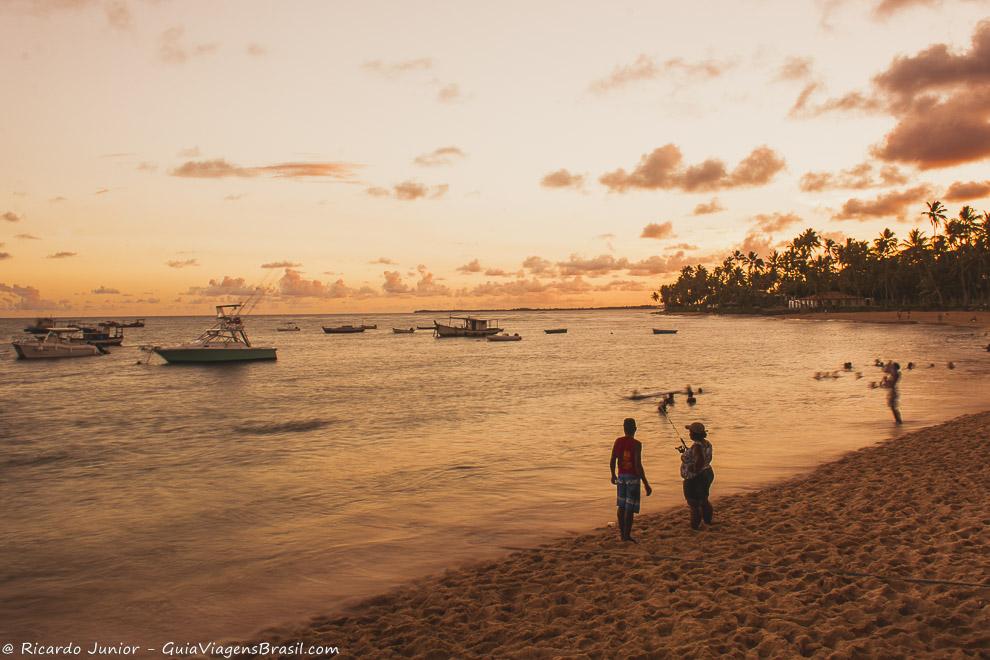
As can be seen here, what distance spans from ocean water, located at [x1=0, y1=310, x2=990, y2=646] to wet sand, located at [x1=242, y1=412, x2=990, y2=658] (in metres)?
1.39

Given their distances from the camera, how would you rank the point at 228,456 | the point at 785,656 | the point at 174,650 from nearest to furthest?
the point at 785,656 < the point at 174,650 < the point at 228,456

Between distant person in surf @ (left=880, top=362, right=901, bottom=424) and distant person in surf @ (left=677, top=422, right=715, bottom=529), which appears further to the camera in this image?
distant person in surf @ (left=880, top=362, right=901, bottom=424)

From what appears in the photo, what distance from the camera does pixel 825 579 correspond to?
7.90 metres

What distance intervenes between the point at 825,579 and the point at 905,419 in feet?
57.3

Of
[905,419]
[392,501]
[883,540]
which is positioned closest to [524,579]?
[883,540]

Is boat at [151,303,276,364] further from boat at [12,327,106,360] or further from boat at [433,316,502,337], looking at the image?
boat at [433,316,502,337]

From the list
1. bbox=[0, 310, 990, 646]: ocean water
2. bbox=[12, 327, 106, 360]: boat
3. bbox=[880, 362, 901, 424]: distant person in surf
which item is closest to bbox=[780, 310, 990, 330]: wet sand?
bbox=[0, 310, 990, 646]: ocean water

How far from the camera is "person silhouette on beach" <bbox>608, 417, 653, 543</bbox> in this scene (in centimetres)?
957

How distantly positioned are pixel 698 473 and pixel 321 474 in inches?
462

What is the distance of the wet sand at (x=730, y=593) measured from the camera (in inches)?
259

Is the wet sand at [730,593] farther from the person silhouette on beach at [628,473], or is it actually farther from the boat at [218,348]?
the boat at [218,348]

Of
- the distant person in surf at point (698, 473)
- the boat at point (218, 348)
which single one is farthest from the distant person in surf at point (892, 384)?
the boat at point (218, 348)

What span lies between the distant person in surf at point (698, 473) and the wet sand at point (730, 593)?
0.32m

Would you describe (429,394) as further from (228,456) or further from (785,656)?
(785,656)
